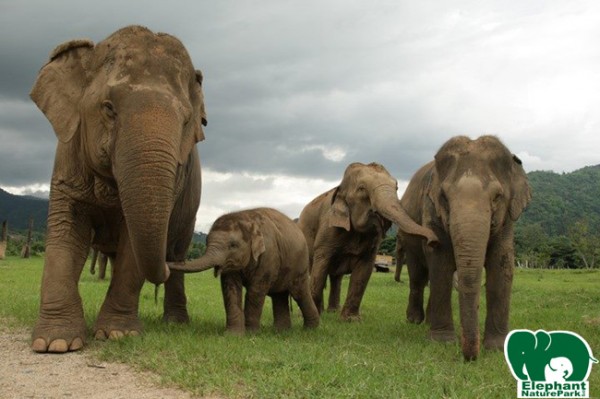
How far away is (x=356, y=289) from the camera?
469 inches

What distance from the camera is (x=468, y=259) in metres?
7.11

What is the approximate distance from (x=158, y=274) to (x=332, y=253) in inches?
264

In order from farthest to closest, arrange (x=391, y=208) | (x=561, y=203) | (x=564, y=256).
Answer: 1. (x=561, y=203)
2. (x=564, y=256)
3. (x=391, y=208)

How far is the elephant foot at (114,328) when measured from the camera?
7.54 metres

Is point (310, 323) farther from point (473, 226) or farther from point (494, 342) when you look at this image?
point (473, 226)

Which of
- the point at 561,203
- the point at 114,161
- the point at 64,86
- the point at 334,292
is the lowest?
the point at 334,292

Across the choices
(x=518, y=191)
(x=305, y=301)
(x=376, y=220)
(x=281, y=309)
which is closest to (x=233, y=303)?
(x=281, y=309)

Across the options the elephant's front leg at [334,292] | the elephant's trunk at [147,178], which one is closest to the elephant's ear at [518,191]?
the elephant's trunk at [147,178]

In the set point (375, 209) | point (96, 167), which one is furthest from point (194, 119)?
point (375, 209)

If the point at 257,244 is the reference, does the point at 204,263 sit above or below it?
below

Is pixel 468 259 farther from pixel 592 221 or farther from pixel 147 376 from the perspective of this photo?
pixel 592 221

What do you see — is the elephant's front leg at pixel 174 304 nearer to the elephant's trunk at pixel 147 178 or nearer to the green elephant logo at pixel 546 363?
the elephant's trunk at pixel 147 178

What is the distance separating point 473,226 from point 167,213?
10.8ft

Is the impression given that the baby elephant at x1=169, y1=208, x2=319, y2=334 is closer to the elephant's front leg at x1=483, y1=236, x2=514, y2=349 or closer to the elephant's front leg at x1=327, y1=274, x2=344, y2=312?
the elephant's front leg at x1=483, y1=236, x2=514, y2=349
